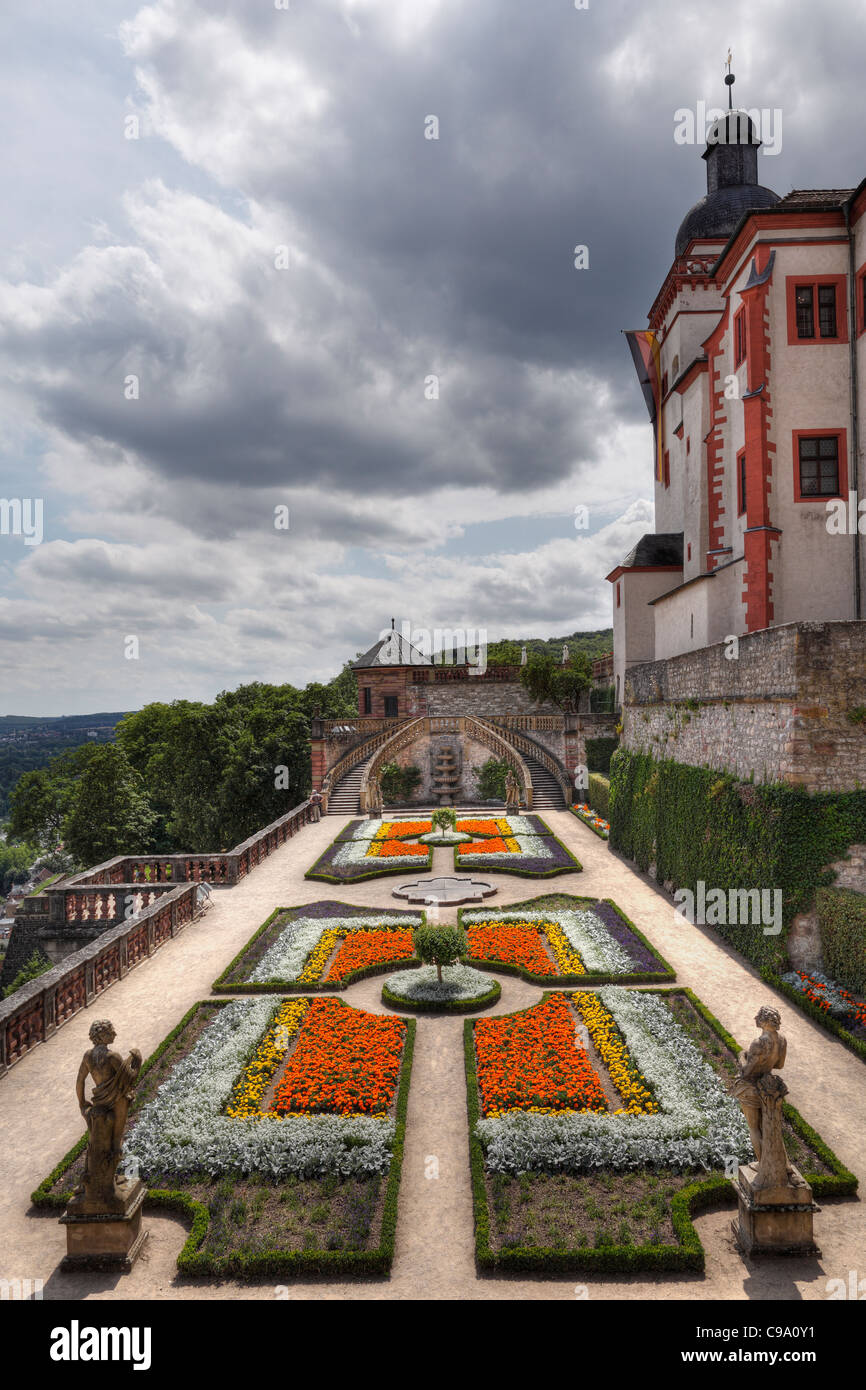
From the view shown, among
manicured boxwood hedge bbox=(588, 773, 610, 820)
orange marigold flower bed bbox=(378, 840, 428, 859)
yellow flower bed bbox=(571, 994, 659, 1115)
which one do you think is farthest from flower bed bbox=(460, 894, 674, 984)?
manicured boxwood hedge bbox=(588, 773, 610, 820)

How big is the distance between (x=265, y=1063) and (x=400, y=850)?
56.1 ft

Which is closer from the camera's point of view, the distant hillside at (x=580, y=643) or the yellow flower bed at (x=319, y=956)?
the yellow flower bed at (x=319, y=956)

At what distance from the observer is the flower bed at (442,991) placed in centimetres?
1468

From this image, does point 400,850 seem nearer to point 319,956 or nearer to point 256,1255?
point 319,956

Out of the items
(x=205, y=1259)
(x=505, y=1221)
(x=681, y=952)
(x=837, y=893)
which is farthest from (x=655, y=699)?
(x=205, y=1259)

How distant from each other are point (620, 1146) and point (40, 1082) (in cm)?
886

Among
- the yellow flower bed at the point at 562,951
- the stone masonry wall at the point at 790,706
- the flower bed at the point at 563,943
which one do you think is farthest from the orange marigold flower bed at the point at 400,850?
the stone masonry wall at the point at 790,706

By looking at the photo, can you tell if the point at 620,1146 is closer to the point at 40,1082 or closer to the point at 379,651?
the point at 40,1082

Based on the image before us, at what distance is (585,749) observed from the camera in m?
44.6

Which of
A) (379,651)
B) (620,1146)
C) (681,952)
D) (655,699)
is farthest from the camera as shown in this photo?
(379,651)

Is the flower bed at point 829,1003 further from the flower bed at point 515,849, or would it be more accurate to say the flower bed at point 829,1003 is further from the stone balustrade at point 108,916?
the stone balustrade at point 108,916

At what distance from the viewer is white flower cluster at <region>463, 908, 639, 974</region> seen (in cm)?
1641

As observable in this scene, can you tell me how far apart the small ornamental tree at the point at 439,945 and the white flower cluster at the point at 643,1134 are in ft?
13.5
